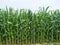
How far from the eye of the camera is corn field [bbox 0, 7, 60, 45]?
691 centimetres

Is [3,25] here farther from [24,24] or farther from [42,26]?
[42,26]

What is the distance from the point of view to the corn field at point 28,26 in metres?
6.91

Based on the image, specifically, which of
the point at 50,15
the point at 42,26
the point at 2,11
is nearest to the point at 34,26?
the point at 42,26

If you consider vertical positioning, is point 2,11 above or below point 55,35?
above

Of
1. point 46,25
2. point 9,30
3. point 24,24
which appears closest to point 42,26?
point 46,25

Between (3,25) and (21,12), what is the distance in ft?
2.72

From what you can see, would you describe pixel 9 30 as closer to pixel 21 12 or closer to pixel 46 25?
pixel 21 12

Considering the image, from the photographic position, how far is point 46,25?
7203 mm

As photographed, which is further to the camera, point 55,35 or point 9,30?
point 55,35

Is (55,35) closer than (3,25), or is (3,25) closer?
(3,25)

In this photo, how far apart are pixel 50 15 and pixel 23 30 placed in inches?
46.9

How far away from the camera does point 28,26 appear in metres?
7.09

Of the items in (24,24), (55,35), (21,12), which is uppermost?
(21,12)

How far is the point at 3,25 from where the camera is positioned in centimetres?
691
